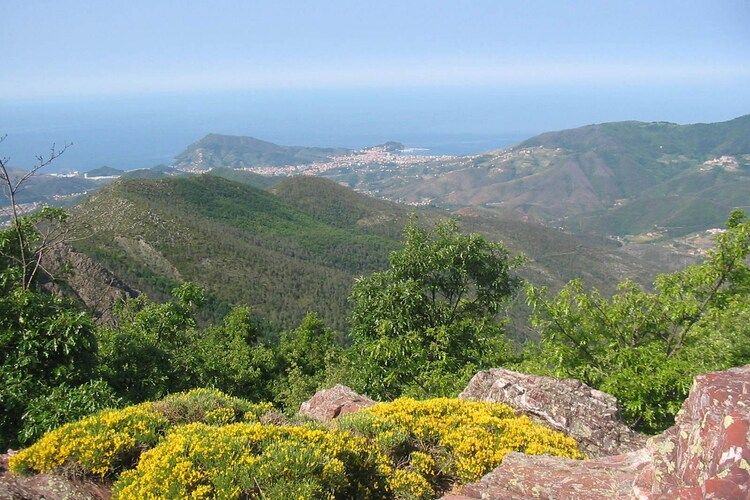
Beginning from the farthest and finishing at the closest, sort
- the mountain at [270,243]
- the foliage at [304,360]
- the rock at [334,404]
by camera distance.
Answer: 1. the mountain at [270,243]
2. the foliage at [304,360]
3. the rock at [334,404]

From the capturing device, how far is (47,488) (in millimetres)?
6117

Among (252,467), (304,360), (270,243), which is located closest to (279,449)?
(252,467)

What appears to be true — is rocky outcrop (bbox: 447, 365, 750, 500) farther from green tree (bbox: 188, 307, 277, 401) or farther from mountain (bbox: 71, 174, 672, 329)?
mountain (bbox: 71, 174, 672, 329)

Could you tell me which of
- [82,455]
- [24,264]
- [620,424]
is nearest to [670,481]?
[620,424]

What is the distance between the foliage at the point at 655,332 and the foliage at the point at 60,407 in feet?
33.4

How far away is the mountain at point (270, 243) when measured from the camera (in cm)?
8831

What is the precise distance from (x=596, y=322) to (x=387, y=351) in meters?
5.84

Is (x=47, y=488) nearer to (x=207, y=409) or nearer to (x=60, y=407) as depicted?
(x=207, y=409)

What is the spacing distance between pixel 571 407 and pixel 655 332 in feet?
16.4

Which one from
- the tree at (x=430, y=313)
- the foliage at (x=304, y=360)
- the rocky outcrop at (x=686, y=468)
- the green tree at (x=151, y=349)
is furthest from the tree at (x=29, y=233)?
the rocky outcrop at (x=686, y=468)

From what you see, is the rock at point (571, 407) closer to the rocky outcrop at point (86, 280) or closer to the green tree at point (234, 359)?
the green tree at point (234, 359)

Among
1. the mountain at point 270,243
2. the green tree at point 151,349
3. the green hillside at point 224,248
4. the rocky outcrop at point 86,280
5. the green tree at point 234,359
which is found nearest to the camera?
the green tree at point 151,349

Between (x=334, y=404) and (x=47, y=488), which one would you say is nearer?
(x=47, y=488)

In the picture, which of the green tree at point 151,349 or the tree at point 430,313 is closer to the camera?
the green tree at point 151,349
